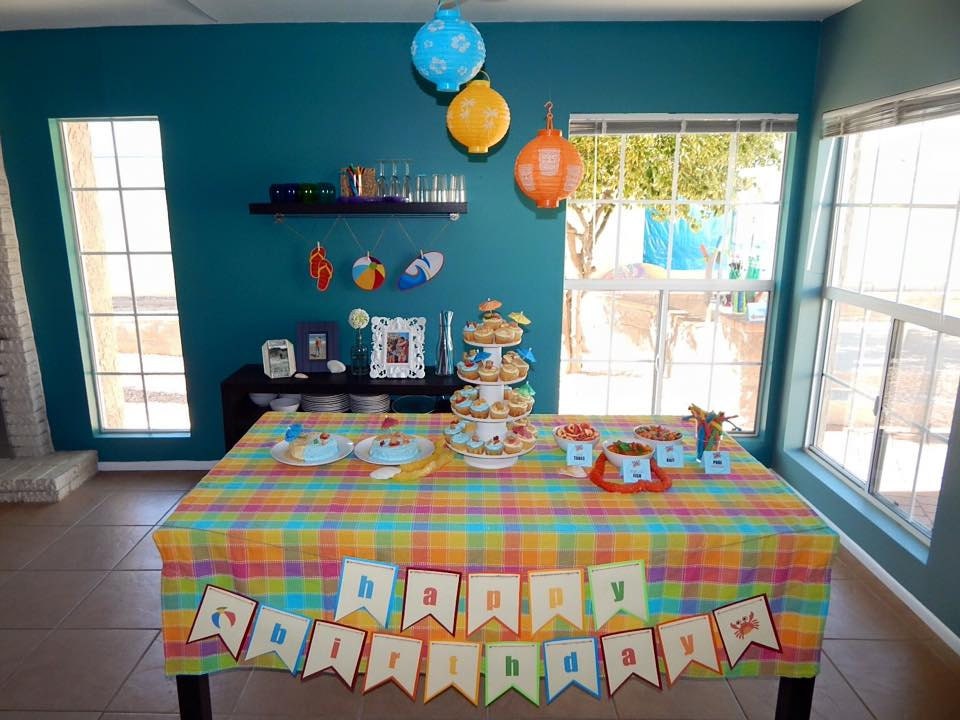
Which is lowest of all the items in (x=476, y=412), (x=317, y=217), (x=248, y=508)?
(x=248, y=508)

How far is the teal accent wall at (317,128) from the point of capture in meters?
3.89

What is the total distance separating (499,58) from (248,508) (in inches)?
122

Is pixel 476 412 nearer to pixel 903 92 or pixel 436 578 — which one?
pixel 436 578

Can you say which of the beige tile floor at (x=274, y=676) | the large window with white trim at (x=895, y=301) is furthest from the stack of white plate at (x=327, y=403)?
the large window with white trim at (x=895, y=301)

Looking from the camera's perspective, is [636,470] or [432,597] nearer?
[432,597]

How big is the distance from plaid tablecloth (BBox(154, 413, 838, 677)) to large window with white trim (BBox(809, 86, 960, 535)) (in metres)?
1.54

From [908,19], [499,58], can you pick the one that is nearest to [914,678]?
[908,19]

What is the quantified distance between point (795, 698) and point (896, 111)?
2.76 metres

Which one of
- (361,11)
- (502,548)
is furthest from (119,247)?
(502,548)

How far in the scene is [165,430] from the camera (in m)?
4.56

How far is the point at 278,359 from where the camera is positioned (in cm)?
407

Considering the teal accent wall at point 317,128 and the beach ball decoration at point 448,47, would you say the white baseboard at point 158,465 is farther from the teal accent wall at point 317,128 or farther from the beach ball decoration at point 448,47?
the beach ball decoration at point 448,47

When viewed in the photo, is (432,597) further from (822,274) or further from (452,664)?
(822,274)

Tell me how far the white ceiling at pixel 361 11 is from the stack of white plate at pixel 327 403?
2.27m
